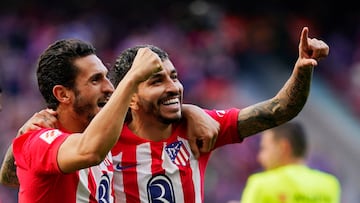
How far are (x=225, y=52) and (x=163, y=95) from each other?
9633 millimetres

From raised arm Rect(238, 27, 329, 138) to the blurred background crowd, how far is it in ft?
20.5

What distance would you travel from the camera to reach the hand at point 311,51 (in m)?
5.26

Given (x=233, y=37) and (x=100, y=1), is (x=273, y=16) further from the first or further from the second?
(x=100, y=1)

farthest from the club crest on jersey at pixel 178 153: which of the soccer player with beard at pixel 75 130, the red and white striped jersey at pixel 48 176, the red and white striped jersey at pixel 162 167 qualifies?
the red and white striped jersey at pixel 48 176

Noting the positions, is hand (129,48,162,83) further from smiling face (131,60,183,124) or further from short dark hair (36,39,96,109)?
smiling face (131,60,183,124)

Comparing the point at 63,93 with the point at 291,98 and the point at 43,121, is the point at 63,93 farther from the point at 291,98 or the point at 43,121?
the point at 291,98

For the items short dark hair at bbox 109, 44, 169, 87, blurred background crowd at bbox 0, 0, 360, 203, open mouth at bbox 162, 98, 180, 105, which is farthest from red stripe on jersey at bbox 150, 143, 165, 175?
blurred background crowd at bbox 0, 0, 360, 203

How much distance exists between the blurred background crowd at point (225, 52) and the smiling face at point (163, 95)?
6.39 meters

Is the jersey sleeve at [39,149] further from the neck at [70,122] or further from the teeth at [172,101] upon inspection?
the teeth at [172,101]

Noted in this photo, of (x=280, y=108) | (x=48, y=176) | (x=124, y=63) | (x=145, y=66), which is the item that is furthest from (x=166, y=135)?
(x=145, y=66)

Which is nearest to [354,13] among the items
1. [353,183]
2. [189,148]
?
[353,183]

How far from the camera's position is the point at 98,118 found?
14.7 ft

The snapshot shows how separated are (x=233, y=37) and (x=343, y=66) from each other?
1.77m

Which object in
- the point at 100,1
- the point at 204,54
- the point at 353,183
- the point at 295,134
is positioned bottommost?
the point at 353,183
